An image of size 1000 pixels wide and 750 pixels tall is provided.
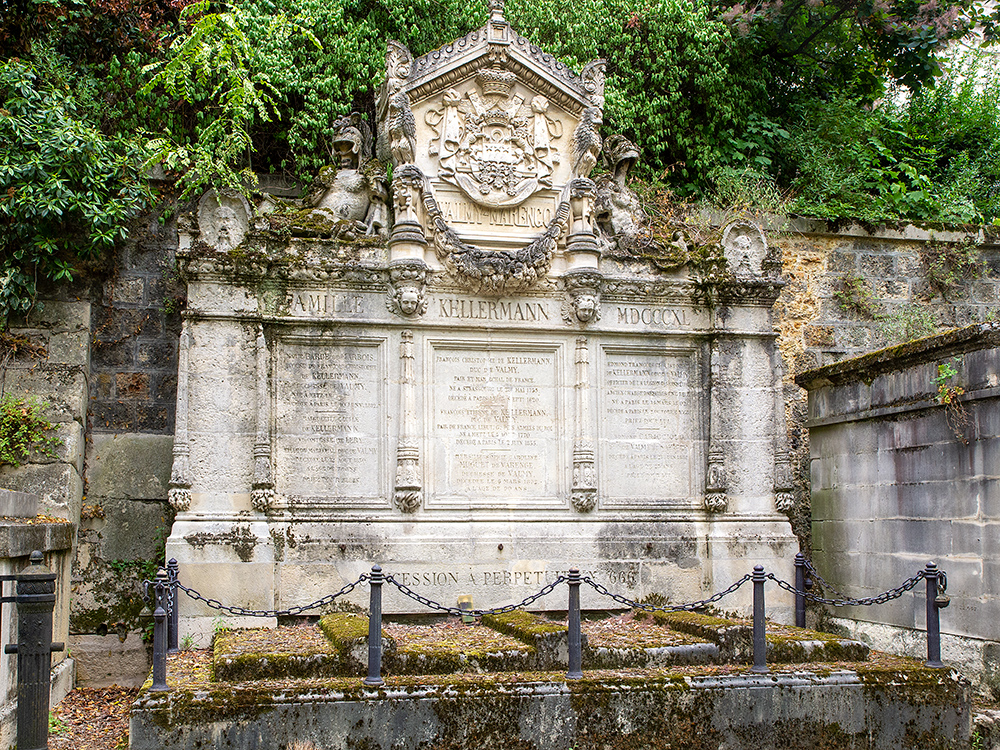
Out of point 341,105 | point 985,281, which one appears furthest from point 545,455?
point 985,281

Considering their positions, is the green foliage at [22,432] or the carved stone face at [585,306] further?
the carved stone face at [585,306]

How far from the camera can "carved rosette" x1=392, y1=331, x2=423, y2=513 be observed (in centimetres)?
823

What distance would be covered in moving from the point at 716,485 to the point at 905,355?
2.07 metres

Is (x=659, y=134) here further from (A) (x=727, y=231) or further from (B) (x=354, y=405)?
(B) (x=354, y=405)

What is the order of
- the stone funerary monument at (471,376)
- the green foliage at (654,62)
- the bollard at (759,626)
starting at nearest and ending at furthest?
1. the bollard at (759,626)
2. the stone funerary monument at (471,376)
3. the green foliage at (654,62)

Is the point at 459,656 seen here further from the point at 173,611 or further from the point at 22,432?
the point at 22,432

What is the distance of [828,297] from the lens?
37.2 ft

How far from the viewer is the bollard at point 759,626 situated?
252 inches

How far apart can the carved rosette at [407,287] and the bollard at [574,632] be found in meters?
3.23

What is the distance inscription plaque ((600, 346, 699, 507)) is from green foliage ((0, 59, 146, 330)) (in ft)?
17.0

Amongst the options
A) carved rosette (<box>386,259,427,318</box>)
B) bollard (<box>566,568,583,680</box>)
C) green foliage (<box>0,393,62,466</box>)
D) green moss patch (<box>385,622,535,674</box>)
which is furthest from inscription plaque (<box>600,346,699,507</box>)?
green foliage (<box>0,393,62,466</box>)

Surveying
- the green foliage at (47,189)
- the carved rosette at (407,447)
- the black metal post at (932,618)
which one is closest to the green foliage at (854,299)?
the black metal post at (932,618)

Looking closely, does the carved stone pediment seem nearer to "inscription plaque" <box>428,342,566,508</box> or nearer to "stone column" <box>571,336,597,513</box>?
"inscription plaque" <box>428,342,566,508</box>

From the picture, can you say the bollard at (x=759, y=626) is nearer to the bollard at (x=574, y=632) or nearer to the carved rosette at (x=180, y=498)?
the bollard at (x=574, y=632)
